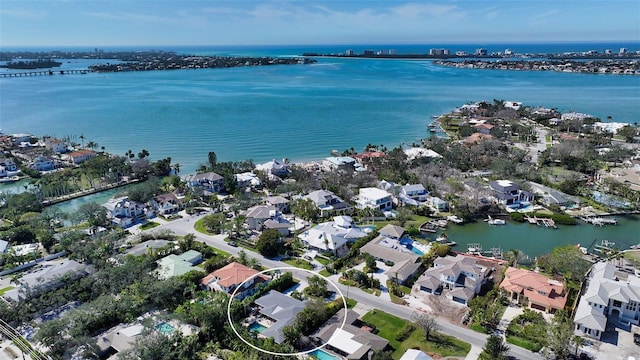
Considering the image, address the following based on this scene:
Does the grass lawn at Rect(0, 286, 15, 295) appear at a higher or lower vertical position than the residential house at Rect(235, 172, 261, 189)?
lower

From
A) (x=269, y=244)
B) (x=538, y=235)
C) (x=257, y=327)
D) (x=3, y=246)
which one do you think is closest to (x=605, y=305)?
(x=538, y=235)

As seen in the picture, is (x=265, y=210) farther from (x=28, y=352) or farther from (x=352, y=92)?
(x=352, y=92)

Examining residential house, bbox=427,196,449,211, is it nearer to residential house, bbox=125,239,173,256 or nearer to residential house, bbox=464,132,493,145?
residential house, bbox=464,132,493,145

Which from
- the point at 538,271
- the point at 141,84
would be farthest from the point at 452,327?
the point at 141,84

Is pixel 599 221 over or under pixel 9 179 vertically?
under

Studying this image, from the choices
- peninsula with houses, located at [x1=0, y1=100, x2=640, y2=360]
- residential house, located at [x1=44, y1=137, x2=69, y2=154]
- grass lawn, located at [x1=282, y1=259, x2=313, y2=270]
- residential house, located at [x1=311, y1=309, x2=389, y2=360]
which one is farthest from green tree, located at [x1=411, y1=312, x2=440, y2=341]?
residential house, located at [x1=44, y1=137, x2=69, y2=154]

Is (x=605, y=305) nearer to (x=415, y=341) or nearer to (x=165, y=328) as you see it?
(x=415, y=341)

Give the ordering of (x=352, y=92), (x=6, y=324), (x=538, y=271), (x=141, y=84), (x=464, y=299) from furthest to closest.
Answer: (x=141, y=84)
(x=352, y=92)
(x=538, y=271)
(x=464, y=299)
(x=6, y=324)
